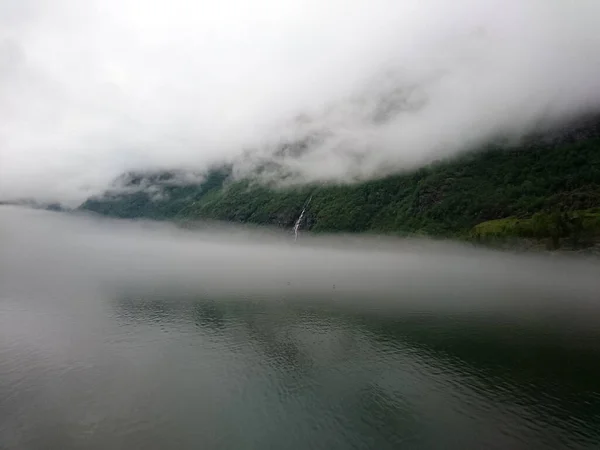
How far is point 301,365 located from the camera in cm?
6762

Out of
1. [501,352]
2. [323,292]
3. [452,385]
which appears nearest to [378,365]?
[452,385]

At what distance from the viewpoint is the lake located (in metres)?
46.8

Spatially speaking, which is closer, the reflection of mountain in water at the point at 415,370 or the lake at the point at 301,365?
the lake at the point at 301,365

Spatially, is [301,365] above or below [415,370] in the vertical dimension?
below

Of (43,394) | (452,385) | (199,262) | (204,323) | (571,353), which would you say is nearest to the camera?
(43,394)

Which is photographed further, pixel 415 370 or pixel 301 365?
pixel 301 365

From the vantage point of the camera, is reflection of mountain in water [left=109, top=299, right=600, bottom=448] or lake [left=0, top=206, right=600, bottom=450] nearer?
lake [left=0, top=206, right=600, bottom=450]

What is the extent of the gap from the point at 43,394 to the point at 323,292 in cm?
8363

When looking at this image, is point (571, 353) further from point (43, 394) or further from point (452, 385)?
point (43, 394)

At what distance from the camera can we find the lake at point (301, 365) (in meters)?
46.8

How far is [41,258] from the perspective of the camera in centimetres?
19588

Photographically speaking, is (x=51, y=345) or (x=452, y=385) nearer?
(x=452, y=385)

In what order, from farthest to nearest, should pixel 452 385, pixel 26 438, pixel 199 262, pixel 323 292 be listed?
1. pixel 199 262
2. pixel 323 292
3. pixel 452 385
4. pixel 26 438

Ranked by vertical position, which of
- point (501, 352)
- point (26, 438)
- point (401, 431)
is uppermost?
point (501, 352)
